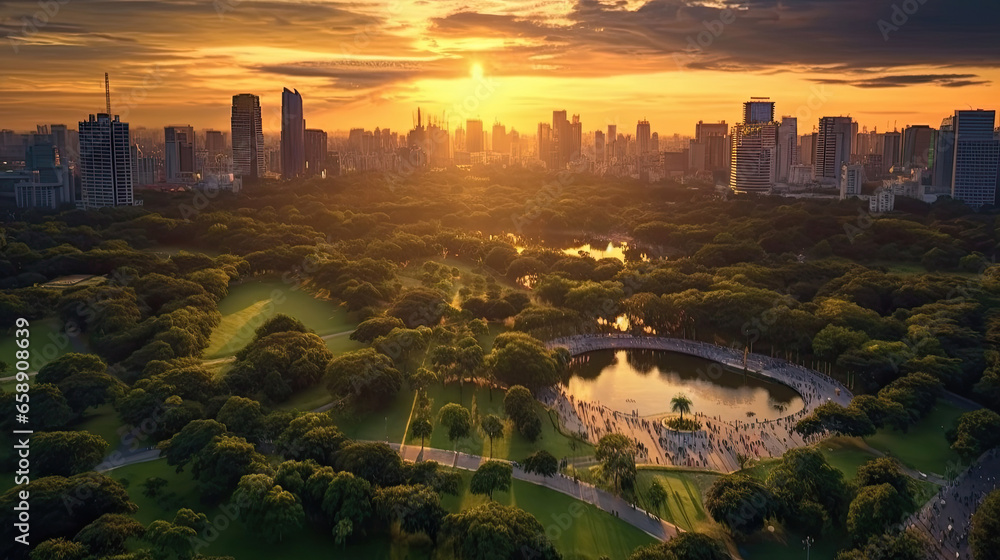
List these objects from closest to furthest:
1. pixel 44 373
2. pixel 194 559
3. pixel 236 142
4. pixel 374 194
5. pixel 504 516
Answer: pixel 194 559
pixel 504 516
pixel 44 373
pixel 374 194
pixel 236 142

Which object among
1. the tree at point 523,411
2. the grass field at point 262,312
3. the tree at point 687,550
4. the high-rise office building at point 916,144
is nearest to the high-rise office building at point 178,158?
the grass field at point 262,312

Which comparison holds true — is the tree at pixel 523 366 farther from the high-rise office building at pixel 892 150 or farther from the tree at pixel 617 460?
the high-rise office building at pixel 892 150

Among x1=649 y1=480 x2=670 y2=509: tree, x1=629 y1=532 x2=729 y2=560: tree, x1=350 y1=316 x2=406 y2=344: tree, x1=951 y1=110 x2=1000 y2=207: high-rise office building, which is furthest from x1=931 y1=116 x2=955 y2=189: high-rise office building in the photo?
x1=629 y1=532 x2=729 y2=560: tree

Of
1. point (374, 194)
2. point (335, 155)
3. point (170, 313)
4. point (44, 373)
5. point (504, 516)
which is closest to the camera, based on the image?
point (504, 516)

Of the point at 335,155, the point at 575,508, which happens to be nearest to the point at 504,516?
the point at 575,508

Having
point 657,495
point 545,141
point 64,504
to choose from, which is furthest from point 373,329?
point 545,141

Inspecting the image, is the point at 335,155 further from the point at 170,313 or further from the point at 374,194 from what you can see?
the point at 170,313
